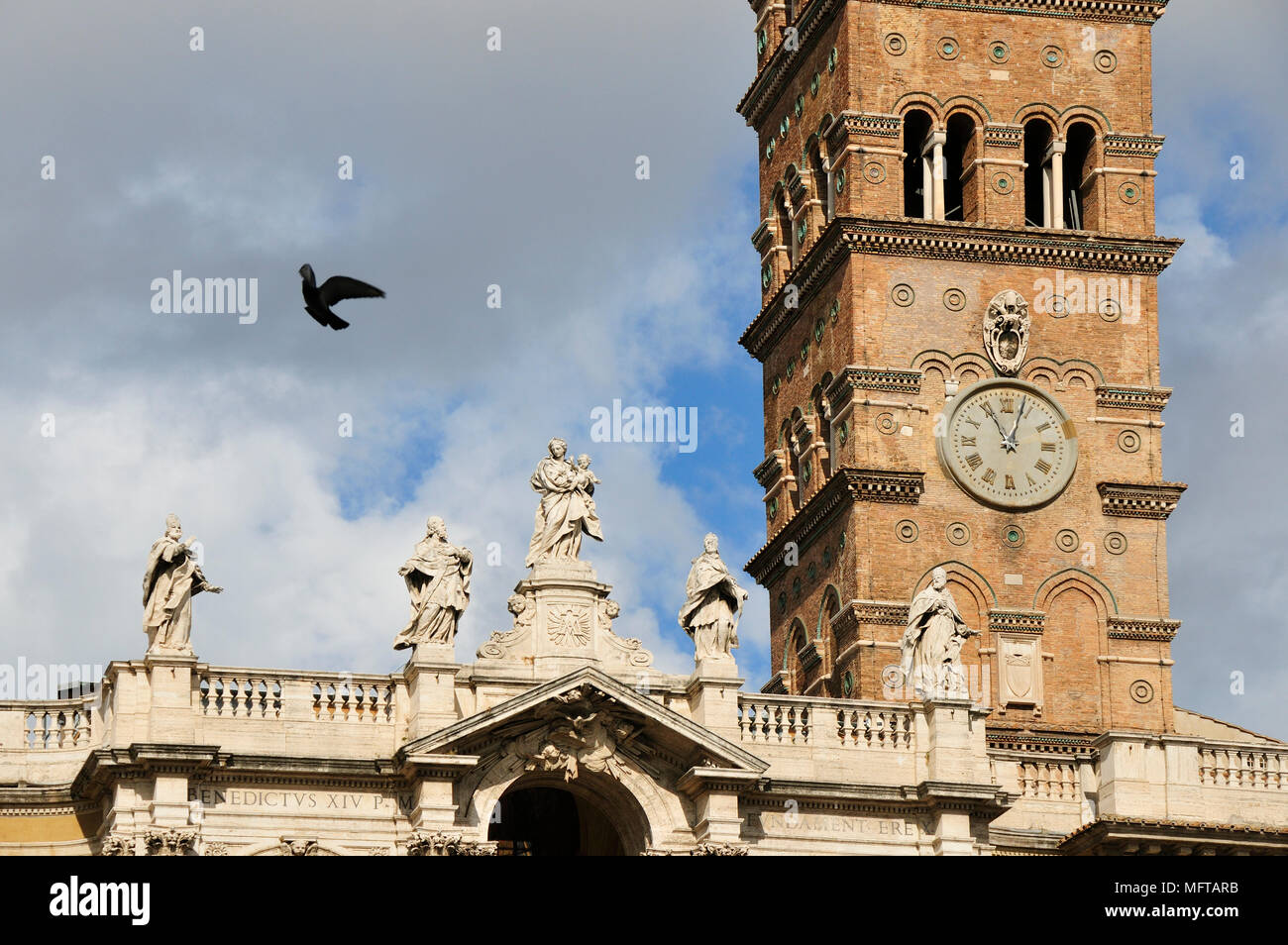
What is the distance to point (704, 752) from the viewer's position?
61.0 metres

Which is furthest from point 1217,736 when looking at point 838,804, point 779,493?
point 838,804

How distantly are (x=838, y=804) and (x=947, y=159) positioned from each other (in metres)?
23.0

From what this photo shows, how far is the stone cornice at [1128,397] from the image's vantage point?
256ft

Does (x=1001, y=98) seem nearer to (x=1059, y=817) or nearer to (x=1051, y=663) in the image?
(x=1051, y=663)

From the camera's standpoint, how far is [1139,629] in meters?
76.2

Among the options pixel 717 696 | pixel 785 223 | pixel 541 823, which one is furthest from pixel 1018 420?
pixel 717 696

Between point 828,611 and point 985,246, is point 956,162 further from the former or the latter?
point 828,611

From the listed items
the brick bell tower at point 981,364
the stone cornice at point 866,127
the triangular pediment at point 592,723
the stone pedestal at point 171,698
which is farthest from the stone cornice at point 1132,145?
the stone pedestal at point 171,698

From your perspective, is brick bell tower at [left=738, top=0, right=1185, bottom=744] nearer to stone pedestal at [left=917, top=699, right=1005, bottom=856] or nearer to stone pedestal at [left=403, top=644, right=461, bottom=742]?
stone pedestal at [left=917, top=699, right=1005, bottom=856]

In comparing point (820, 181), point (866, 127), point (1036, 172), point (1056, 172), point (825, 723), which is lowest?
point (825, 723)

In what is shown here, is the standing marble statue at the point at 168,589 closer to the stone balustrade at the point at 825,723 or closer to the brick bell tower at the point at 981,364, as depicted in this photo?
the stone balustrade at the point at 825,723

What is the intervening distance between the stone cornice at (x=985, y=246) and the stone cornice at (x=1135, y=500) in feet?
16.9

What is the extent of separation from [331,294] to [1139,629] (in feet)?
85.0
